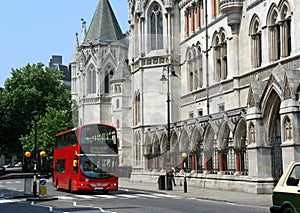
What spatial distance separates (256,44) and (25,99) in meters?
53.5

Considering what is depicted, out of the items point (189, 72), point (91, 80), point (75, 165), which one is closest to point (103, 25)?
point (91, 80)

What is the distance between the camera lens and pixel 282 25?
106 ft

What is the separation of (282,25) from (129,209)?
588 inches

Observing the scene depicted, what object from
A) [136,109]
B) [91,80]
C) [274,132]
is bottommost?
[274,132]

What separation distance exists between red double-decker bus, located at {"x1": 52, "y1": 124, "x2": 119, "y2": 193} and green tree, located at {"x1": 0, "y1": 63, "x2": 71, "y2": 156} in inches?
1928

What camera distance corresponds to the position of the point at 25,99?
274 ft

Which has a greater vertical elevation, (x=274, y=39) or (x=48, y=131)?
(x=274, y=39)

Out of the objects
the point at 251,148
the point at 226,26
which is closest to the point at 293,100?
the point at 251,148

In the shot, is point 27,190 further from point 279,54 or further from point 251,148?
point 279,54

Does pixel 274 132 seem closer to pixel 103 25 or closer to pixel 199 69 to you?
pixel 199 69

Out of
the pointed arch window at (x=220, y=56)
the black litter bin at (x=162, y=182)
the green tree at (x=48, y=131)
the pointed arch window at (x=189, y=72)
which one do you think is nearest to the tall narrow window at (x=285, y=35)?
the pointed arch window at (x=220, y=56)

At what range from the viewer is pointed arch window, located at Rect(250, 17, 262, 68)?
35.3 meters

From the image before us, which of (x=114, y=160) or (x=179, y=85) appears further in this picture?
(x=179, y=85)

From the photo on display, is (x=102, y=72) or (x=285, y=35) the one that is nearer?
(x=285, y=35)
